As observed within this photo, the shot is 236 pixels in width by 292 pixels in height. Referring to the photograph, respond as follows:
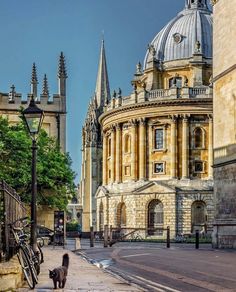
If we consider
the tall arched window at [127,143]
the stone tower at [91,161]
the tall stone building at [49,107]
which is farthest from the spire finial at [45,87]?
the stone tower at [91,161]

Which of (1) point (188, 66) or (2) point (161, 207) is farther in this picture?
(1) point (188, 66)

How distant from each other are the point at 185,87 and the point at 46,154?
34753 mm

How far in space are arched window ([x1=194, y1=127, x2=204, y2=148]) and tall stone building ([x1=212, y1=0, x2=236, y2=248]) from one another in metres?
34.8

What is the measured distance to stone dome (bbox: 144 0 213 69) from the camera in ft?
273

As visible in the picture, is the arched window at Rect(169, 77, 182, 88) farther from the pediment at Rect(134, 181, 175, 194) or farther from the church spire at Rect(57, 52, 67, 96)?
the church spire at Rect(57, 52, 67, 96)

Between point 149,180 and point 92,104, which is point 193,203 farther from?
point 92,104

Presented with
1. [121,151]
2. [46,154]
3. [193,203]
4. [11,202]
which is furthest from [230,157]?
[121,151]

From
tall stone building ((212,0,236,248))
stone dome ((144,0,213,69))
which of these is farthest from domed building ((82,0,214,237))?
tall stone building ((212,0,236,248))

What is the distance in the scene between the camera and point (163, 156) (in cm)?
7425

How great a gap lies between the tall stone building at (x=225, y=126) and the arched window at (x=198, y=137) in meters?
34.8

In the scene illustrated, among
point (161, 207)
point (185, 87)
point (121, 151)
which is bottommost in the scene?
point (161, 207)

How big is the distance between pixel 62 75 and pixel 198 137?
83.4 ft

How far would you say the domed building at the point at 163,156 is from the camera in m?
72.8

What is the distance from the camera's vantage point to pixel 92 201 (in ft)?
325
